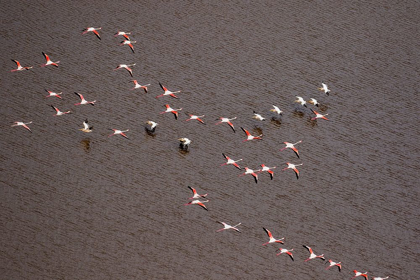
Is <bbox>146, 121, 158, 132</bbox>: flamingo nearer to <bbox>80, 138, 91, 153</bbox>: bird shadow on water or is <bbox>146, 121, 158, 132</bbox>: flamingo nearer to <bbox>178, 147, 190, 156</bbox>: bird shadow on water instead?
<bbox>178, 147, 190, 156</bbox>: bird shadow on water

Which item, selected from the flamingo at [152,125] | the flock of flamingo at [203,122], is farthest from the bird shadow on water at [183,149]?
the flamingo at [152,125]

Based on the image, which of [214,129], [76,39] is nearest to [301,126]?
[214,129]

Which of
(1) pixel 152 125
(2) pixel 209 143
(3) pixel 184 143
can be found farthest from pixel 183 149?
(1) pixel 152 125

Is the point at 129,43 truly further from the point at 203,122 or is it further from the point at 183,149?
the point at 183,149

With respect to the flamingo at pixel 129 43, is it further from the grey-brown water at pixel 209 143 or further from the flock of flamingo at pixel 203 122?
the grey-brown water at pixel 209 143

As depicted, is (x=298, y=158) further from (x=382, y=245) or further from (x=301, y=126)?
(x=382, y=245)

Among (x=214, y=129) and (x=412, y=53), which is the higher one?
(x=412, y=53)
